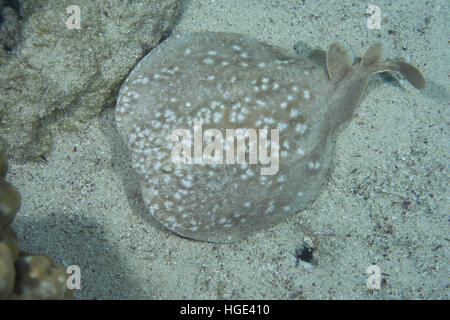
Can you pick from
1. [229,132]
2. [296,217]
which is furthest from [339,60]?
[296,217]

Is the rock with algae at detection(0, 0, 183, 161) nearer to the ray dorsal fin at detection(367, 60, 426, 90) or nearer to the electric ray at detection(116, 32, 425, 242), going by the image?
the electric ray at detection(116, 32, 425, 242)

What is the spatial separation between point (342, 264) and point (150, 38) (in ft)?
13.3

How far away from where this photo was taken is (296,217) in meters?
4.07

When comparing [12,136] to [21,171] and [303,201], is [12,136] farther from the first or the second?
[303,201]

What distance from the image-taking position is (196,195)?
3.32 metres

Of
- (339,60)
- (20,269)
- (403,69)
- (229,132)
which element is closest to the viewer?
(20,269)

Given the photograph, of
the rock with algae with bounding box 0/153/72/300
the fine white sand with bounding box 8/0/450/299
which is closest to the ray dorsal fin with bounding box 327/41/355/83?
the fine white sand with bounding box 8/0/450/299

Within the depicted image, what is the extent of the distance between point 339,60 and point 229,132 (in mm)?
1764

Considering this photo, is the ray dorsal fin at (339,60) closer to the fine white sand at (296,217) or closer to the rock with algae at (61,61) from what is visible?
the fine white sand at (296,217)

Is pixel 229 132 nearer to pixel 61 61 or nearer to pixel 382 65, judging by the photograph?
pixel 382 65

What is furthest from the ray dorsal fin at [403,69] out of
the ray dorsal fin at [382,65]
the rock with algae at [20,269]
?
the rock with algae at [20,269]

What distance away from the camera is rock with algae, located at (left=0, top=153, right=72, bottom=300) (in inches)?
95.7

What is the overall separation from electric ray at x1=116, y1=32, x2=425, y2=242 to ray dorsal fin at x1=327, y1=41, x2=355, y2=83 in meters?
0.01

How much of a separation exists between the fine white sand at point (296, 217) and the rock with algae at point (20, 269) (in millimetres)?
949
